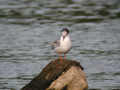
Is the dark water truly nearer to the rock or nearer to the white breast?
the rock

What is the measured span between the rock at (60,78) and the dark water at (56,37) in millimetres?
1743

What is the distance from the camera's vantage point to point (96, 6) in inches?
1101

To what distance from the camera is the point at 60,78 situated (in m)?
11.8

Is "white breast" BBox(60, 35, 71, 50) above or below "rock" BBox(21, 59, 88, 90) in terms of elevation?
above

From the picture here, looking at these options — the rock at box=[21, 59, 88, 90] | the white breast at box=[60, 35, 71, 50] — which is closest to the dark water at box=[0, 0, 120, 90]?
the rock at box=[21, 59, 88, 90]

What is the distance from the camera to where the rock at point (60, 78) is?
1170cm

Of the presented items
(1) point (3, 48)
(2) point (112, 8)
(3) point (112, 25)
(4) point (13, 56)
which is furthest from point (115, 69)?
(2) point (112, 8)

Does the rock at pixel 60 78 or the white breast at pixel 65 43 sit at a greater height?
the white breast at pixel 65 43

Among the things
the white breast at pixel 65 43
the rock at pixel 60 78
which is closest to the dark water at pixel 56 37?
the rock at pixel 60 78

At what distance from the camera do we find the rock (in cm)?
1170

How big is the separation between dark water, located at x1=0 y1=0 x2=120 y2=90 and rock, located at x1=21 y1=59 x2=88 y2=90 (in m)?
1.74

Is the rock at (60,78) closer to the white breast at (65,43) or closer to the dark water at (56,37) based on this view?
the white breast at (65,43)

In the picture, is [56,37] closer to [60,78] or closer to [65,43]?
[65,43]

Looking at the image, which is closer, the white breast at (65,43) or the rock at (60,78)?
the rock at (60,78)
